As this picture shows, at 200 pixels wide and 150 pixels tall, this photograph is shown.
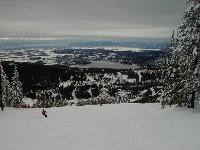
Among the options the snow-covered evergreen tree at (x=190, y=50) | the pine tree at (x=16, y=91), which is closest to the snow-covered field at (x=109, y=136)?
the snow-covered evergreen tree at (x=190, y=50)

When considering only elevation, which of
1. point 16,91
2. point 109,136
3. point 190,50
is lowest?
point 16,91

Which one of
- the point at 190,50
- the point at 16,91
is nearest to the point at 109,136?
the point at 190,50

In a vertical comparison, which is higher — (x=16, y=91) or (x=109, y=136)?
A: (x=109, y=136)

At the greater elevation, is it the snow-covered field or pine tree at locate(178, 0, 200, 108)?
pine tree at locate(178, 0, 200, 108)

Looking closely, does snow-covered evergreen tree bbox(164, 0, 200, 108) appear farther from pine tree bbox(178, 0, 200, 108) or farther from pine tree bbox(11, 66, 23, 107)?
pine tree bbox(11, 66, 23, 107)

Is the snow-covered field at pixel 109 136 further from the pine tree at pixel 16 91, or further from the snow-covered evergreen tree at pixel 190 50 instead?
the pine tree at pixel 16 91

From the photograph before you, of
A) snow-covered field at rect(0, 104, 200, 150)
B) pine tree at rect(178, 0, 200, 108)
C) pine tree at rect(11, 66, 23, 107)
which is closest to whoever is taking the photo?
snow-covered field at rect(0, 104, 200, 150)

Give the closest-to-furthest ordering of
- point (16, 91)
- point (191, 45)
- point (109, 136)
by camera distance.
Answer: point (109, 136), point (191, 45), point (16, 91)

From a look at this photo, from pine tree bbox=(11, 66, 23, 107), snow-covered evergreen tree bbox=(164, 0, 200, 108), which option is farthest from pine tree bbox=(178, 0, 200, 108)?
pine tree bbox=(11, 66, 23, 107)

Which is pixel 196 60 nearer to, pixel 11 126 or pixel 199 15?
pixel 199 15

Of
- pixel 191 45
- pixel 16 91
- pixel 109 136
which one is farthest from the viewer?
pixel 16 91

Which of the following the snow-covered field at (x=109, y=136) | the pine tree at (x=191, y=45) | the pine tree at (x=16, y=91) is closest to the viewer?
the snow-covered field at (x=109, y=136)

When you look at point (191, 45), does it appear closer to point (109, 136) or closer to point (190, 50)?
point (190, 50)

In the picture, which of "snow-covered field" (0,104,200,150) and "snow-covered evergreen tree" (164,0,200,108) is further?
"snow-covered evergreen tree" (164,0,200,108)
